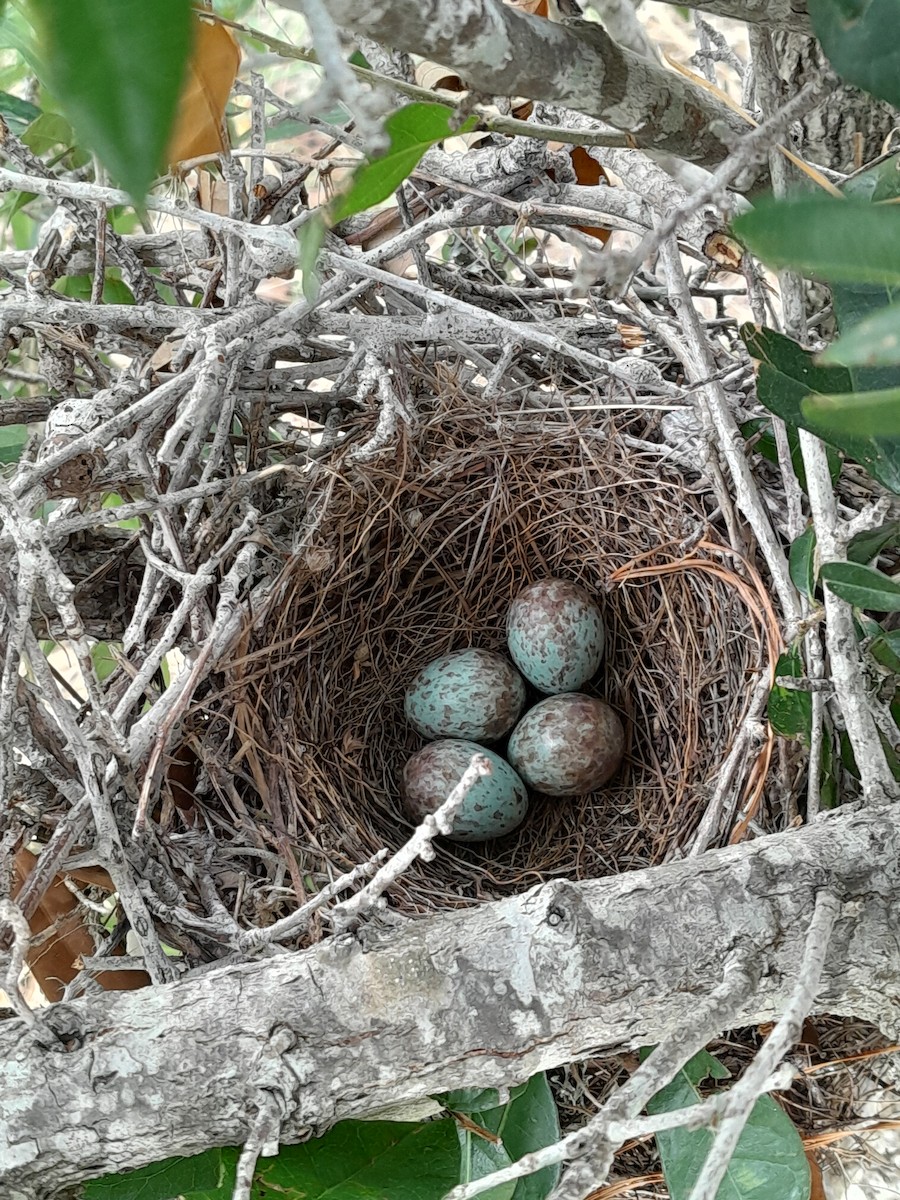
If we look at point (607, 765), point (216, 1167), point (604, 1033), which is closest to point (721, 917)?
point (604, 1033)

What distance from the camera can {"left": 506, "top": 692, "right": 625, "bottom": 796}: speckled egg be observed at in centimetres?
129

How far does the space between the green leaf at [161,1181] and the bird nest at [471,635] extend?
0.89 feet

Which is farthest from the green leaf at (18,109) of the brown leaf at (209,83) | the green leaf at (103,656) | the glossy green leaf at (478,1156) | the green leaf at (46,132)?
the glossy green leaf at (478,1156)

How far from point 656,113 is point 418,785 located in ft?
3.08

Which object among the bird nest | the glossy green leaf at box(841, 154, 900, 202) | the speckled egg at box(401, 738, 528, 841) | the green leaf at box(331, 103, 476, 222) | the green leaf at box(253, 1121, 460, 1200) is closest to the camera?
the green leaf at box(331, 103, 476, 222)

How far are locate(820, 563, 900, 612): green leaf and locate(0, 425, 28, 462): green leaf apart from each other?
0.91m

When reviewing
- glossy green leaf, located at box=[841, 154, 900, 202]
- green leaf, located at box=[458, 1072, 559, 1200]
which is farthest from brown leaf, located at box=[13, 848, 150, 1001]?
glossy green leaf, located at box=[841, 154, 900, 202]

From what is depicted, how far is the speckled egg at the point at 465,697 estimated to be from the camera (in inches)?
53.4

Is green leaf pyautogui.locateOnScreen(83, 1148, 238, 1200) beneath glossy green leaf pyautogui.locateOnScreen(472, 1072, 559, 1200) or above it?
above

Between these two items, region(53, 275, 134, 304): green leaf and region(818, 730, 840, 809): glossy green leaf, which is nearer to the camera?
region(818, 730, 840, 809): glossy green leaf

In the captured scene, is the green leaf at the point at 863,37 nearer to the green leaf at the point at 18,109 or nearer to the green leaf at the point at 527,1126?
the green leaf at the point at 527,1126

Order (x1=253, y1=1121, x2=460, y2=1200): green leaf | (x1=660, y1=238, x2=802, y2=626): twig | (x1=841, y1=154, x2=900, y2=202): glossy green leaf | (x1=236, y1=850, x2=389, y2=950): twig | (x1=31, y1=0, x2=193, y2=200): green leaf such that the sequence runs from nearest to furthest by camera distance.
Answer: (x1=31, y1=0, x2=193, y2=200): green leaf < (x1=841, y1=154, x2=900, y2=202): glossy green leaf < (x1=236, y1=850, x2=389, y2=950): twig < (x1=253, y1=1121, x2=460, y2=1200): green leaf < (x1=660, y1=238, x2=802, y2=626): twig

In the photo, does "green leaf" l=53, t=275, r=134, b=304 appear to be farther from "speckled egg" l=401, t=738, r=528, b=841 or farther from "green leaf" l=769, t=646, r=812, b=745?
"green leaf" l=769, t=646, r=812, b=745

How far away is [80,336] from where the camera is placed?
1.08 m
